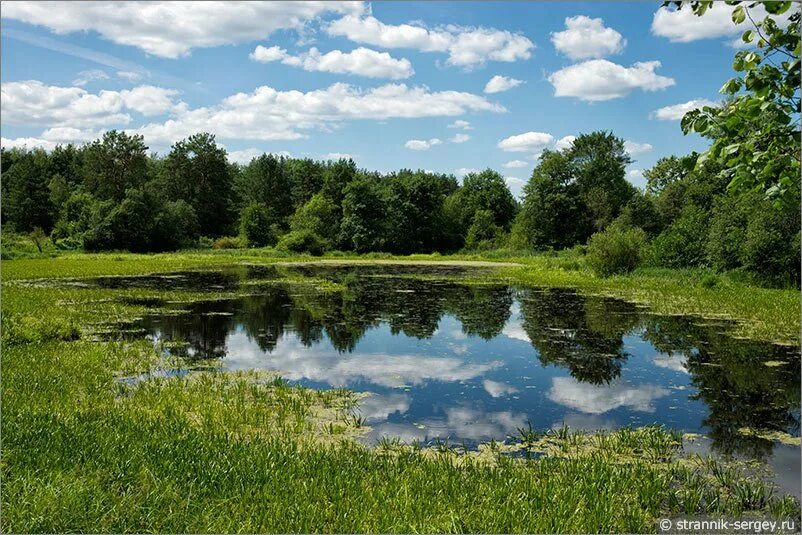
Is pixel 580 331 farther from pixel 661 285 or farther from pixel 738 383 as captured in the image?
pixel 661 285

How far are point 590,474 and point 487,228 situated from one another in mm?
72361

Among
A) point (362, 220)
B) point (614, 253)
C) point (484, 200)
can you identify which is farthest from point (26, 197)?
point (614, 253)

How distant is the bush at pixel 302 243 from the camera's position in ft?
216

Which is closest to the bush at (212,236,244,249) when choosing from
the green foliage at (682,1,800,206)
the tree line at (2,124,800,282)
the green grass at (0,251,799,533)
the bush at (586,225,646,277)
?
the tree line at (2,124,800,282)

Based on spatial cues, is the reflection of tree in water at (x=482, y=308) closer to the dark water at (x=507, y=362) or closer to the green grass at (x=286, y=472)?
the dark water at (x=507, y=362)

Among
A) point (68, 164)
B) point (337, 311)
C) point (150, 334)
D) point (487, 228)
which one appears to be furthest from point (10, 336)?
point (68, 164)

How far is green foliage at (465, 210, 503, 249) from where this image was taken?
7574 cm

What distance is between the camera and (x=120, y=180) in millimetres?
79875

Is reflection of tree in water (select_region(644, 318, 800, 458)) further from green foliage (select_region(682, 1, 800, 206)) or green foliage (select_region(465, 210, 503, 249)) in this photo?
green foliage (select_region(465, 210, 503, 249))

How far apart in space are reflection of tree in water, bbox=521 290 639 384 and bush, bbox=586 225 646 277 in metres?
8.33

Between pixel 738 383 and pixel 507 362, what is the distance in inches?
202

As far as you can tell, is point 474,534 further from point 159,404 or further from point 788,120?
point 159,404

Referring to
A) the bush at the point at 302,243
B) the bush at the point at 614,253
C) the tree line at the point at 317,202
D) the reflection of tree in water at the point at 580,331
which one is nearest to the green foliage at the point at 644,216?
the tree line at the point at 317,202

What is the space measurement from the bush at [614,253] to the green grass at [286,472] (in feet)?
93.2
